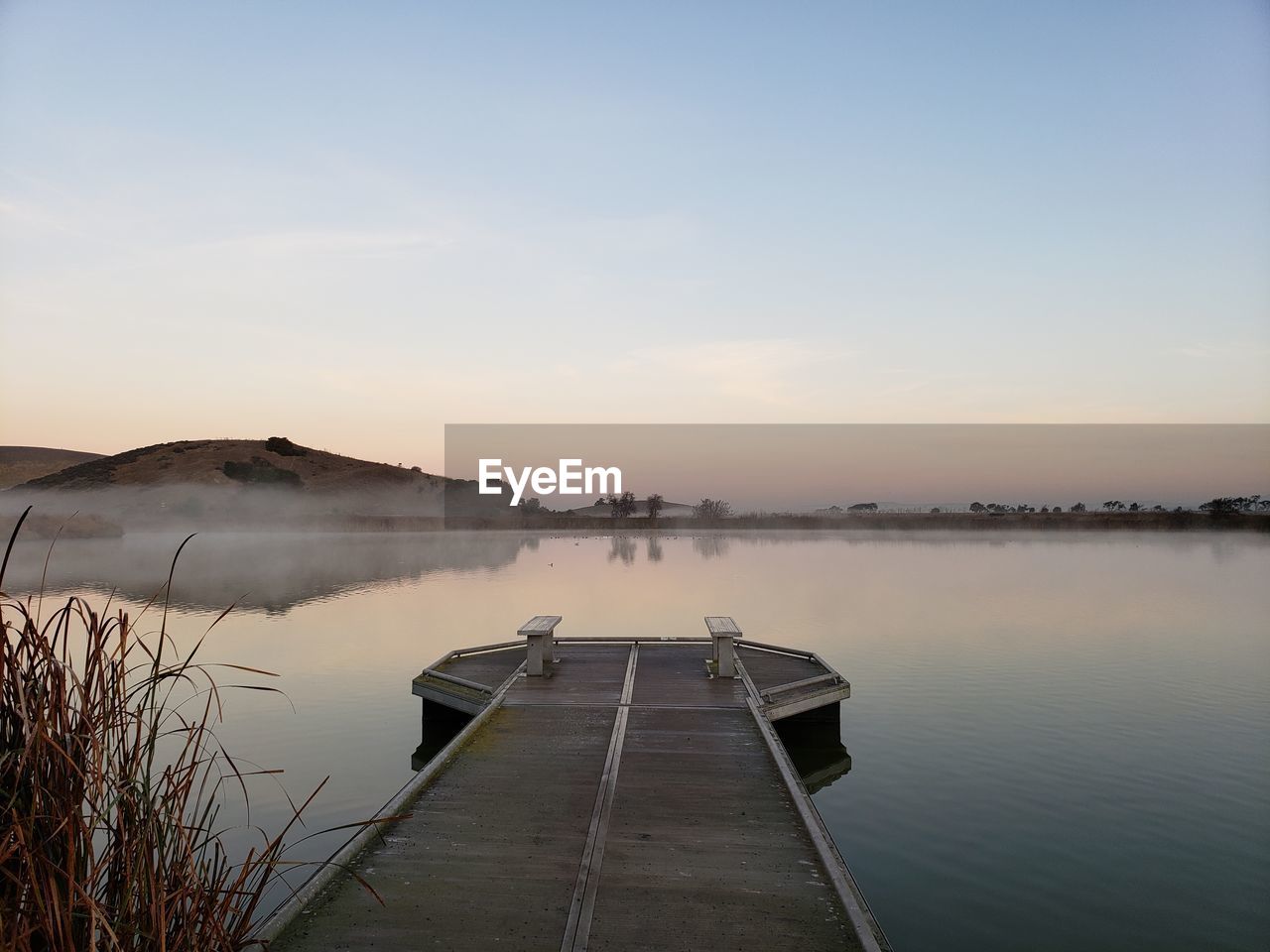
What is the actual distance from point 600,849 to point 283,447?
341ft

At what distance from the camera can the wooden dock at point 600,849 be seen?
13.6 feet

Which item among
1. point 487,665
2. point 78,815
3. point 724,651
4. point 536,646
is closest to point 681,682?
point 724,651

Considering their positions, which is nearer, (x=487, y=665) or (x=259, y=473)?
(x=487, y=665)

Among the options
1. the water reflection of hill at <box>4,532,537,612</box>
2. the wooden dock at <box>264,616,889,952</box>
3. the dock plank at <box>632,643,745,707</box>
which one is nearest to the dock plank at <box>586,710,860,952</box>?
the wooden dock at <box>264,616,889,952</box>

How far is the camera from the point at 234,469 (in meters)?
83.6

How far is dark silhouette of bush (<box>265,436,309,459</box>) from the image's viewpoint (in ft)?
317

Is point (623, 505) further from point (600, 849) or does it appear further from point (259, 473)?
point (600, 849)

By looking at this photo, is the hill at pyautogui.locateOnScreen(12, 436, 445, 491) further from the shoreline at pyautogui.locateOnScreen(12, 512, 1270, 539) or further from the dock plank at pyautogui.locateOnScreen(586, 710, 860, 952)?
the dock plank at pyautogui.locateOnScreen(586, 710, 860, 952)

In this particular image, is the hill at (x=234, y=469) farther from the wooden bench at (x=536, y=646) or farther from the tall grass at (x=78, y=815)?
the tall grass at (x=78, y=815)

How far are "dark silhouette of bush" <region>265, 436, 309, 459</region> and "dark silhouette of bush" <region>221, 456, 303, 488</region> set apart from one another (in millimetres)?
6450

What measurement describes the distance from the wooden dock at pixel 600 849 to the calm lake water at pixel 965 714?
146cm

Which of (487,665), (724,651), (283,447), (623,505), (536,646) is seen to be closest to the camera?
(724,651)

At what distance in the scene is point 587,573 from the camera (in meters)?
35.0

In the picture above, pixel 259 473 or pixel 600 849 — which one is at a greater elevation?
pixel 259 473
